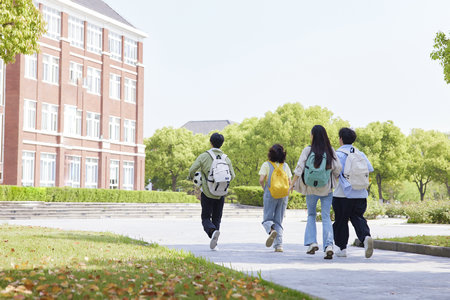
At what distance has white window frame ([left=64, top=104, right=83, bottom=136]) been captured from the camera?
133 ft

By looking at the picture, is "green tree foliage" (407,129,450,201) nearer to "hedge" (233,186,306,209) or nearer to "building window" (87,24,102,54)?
"hedge" (233,186,306,209)

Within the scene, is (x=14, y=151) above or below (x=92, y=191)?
above

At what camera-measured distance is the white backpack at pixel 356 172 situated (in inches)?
341

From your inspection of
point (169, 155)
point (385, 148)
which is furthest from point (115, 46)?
point (385, 148)

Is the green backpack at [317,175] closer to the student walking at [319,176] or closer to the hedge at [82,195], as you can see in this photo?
the student walking at [319,176]

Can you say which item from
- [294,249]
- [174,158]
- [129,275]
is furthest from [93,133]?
[129,275]

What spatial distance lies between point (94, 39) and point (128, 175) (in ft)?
35.7

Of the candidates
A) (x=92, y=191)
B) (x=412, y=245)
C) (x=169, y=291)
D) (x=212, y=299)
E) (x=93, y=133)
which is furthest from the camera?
(x=93, y=133)

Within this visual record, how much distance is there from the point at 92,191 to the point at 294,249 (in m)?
26.3

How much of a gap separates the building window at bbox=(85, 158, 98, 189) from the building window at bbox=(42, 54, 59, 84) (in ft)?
21.0

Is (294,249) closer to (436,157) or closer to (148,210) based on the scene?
(148,210)

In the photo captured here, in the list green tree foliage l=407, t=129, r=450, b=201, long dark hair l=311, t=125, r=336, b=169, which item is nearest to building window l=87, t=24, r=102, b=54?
green tree foliage l=407, t=129, r=450, b=201

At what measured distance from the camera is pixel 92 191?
34.9 metres

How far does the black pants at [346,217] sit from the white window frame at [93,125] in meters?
35.6
